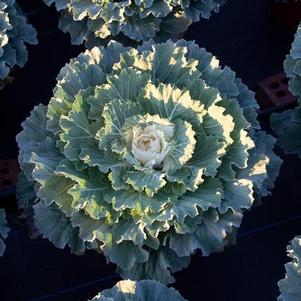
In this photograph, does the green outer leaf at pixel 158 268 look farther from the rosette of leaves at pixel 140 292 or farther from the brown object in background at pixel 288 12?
the brown object in background at pixel 288 12

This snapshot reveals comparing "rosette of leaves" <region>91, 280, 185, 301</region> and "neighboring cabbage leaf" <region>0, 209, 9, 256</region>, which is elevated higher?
"rosette of leaves" <region>91, 280, 185, 301</region>

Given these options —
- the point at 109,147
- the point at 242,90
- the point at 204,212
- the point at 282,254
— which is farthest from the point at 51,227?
the point at 282,254

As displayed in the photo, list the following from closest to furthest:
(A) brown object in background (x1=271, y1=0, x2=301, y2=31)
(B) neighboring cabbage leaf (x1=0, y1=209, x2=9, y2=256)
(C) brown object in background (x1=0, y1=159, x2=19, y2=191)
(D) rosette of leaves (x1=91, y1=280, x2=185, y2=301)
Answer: (D) rosette of leaves (x1=91, y1=280, x2=185, y2=301) < (B) neighboring cabbage leaf (x1=0, y1=209, x2=9, y2=256) < (C) brown object in background (x1=0, y1=159, x2=19, y2=191) < (A) brown object in background (x1=271, y1=0, x2=301, y2=31)

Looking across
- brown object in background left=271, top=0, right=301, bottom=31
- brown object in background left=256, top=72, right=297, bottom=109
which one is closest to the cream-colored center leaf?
brown object in background left=256, top=72, right=297, bottom=109

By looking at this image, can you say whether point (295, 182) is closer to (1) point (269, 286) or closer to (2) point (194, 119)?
(1) point (269, 286)

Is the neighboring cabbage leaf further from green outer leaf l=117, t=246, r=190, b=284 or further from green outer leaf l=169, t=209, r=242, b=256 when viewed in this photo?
green outer leaf l=169, t=209, r=242, b=256

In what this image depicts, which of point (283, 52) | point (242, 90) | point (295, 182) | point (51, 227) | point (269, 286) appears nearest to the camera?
point (51, 227)
